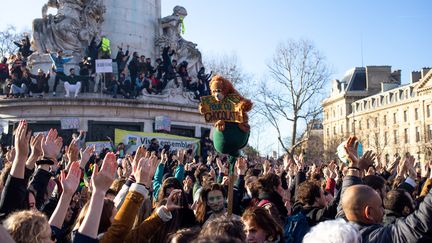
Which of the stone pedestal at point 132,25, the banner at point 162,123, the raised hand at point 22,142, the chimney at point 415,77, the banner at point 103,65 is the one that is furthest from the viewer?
the chimney at point 415,77

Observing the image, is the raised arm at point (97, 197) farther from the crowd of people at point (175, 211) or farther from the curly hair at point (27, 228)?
the curly hair at point (27, 228)

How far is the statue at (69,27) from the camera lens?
24.5 metres

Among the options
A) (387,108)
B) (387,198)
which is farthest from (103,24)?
(387,108)

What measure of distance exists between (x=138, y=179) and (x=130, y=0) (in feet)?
80.3

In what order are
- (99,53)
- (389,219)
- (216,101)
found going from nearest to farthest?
(389,219), (216,101), (99,53)

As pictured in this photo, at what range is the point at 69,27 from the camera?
80.2 ft

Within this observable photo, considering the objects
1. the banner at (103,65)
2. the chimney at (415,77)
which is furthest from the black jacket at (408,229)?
the chimney at (415,77)

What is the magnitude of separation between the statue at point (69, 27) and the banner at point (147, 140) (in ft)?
23.2

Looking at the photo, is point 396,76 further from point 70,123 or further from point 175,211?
point 175,211

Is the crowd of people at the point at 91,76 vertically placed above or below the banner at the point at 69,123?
→ above

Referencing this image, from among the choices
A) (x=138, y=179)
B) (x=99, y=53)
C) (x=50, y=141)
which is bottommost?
(x=138, y=179)

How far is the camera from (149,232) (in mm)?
3848

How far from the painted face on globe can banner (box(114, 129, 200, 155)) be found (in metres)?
14.0

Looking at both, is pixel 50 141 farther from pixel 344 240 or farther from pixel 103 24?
pixel 103 24
